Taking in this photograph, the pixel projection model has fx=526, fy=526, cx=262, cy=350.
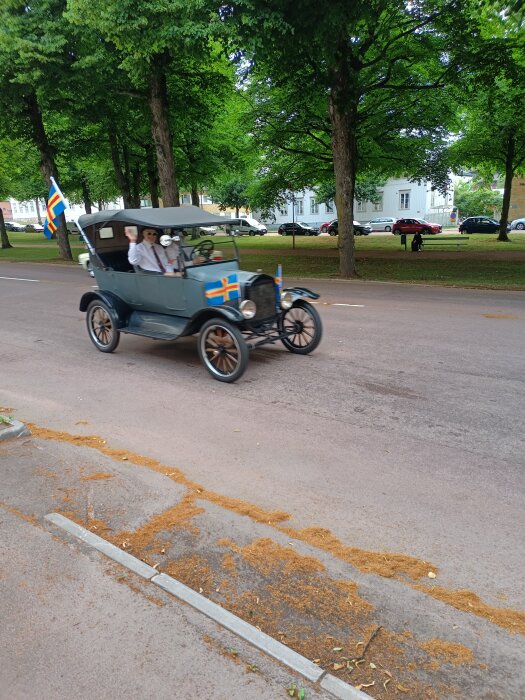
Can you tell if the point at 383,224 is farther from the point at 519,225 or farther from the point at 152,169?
the point at 152,169

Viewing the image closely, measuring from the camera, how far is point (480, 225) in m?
46.5

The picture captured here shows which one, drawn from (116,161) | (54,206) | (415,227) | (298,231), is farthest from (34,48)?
(415,227)

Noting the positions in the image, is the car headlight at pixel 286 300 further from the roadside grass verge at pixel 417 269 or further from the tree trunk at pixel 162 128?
the tree trunk at pixel 162 128

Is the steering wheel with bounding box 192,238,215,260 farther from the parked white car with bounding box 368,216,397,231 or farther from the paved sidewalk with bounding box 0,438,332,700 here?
the parked white car with bounding box 368,216,397,231

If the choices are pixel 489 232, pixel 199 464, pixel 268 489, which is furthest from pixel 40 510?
pixel 489 232

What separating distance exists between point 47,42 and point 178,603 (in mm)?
19038

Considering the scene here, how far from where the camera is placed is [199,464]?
469 cm

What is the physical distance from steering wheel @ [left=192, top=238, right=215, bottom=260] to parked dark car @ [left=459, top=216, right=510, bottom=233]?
145 ft

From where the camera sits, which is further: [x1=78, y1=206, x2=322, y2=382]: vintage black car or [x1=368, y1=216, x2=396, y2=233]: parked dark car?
[x1=368, y1=216, x2=396, y2=233]: parked dark car

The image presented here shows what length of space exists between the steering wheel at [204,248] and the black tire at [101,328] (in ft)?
5.85

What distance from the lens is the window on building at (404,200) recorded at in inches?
2440

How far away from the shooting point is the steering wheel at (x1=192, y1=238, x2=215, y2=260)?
7609 mm

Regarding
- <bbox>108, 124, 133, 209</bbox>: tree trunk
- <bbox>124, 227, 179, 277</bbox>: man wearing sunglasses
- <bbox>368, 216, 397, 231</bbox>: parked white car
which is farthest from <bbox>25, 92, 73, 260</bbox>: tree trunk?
<bbox>368, 216, 397, 231</bbox>: parked white car

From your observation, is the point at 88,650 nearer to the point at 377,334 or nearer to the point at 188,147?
the point at 377,334
